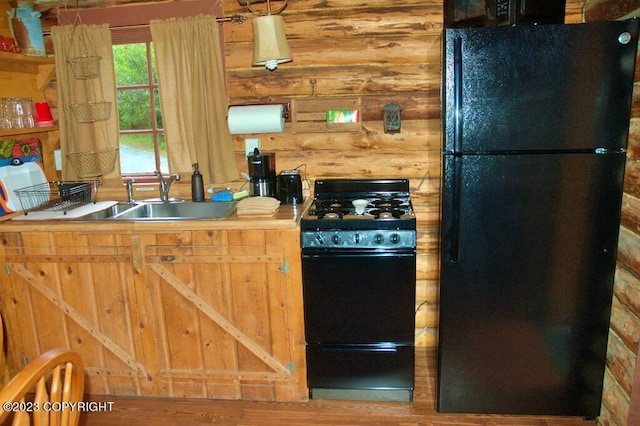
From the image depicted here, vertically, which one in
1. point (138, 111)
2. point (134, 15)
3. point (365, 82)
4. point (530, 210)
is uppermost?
point (134, 15)

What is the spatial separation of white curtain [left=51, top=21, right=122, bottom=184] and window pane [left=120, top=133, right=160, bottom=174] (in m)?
0.19

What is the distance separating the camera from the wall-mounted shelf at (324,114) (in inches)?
114

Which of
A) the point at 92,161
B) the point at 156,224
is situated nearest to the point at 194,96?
the point at 92,161

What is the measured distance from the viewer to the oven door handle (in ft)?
8.21

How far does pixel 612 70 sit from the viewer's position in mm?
2006

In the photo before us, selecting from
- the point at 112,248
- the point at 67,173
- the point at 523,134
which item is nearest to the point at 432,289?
the point at 523,134

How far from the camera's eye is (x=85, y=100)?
2.97 metres

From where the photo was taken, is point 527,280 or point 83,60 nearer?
point 527,280

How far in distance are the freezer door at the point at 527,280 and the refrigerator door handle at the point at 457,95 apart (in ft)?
0.25

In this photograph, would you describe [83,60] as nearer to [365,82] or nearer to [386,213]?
[365,82]

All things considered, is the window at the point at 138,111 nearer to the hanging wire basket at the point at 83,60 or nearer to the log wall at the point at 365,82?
the hanging wire basket at the point at 83,60

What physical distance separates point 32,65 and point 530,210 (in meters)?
2.89

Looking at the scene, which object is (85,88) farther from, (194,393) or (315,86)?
(194,393)

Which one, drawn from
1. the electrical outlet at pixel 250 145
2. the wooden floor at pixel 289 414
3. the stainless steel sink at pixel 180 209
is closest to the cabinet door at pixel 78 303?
the wooden floor at pixel 289 414
